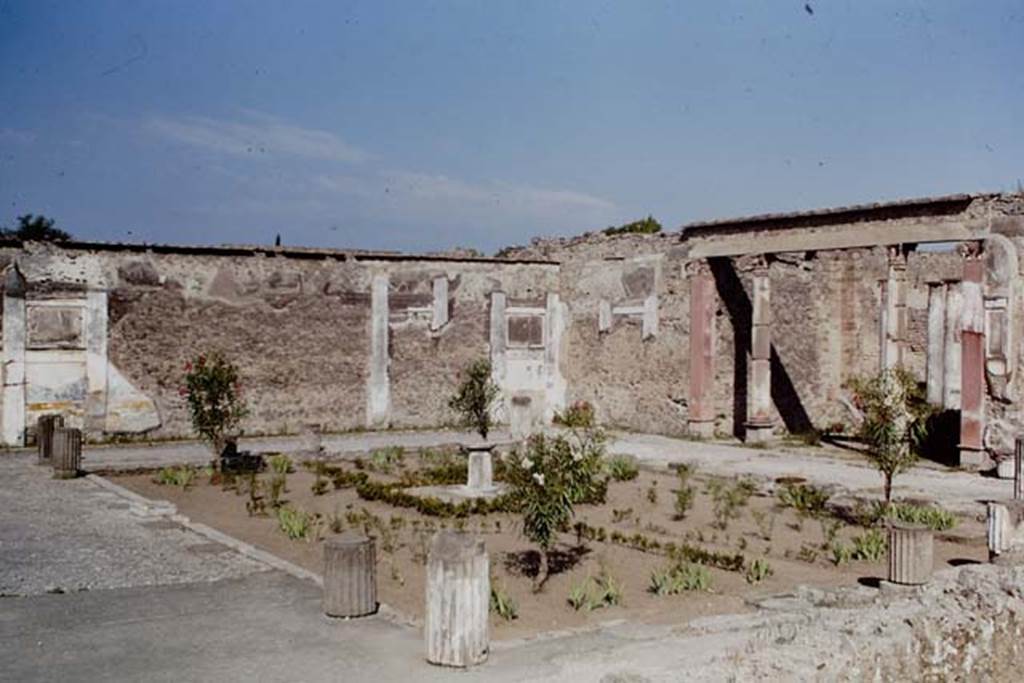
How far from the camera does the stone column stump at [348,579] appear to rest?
665cm

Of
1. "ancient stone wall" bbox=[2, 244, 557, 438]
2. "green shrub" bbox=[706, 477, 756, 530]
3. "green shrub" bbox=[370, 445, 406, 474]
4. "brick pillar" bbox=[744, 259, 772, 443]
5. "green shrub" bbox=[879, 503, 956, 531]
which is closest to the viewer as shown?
"green shrub" bbox=[879, 503, 956, 531]

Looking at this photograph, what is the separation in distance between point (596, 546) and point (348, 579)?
3780mm

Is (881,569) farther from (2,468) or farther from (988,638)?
(2,468)

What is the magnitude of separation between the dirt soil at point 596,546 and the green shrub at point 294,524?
0.12 metres

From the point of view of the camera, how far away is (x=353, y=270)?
2100cm

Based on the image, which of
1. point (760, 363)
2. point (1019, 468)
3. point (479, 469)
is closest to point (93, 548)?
point (479, 469)

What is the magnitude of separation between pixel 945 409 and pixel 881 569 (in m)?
9.09

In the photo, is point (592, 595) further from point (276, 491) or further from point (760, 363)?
point (760, 363)

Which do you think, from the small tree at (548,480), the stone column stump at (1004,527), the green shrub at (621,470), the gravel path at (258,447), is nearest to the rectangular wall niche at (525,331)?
the gravel path at (258,447)

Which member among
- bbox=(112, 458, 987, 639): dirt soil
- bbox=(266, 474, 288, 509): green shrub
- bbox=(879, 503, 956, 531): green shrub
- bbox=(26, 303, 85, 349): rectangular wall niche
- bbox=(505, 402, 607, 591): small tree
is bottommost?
bbox=(112, 458, 987, 639): dirt soil

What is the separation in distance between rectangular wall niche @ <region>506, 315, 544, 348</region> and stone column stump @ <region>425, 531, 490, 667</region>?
16.7m

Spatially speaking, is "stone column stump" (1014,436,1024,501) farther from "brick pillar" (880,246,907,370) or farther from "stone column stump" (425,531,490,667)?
"stone column stump" (425,531,490,667)

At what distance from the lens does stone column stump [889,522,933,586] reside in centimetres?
754

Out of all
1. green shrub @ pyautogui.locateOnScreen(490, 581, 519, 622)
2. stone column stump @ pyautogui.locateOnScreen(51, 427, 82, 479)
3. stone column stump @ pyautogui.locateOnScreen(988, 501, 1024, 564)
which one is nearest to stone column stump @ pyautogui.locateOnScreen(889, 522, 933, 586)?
stone column stump @ pyautogui.locateOnScreen(988, 501, 1024, 564)
